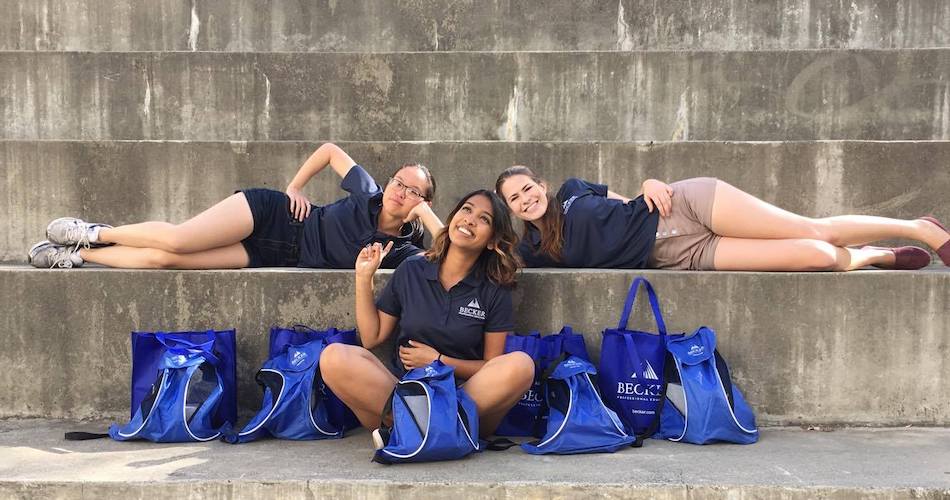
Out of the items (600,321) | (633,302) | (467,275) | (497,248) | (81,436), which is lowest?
(81,436)

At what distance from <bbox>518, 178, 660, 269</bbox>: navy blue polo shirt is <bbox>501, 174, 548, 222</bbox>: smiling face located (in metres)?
0.09

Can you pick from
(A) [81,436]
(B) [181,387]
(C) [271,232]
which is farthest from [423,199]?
(A) [81,436]

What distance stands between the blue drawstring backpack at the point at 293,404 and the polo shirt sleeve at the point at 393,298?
13.1 inches

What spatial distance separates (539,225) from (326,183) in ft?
5.19

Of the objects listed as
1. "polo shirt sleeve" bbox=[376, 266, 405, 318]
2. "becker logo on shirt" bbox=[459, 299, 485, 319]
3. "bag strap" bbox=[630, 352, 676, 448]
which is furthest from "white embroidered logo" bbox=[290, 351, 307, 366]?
"bag strap" bbox=[630, 352, 676, 448]

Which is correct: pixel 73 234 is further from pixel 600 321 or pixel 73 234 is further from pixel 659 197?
pixel 659 197

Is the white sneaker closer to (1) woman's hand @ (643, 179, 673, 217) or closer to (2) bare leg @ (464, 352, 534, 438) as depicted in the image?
(2) bare leg @ (464, 352, 534, 438)

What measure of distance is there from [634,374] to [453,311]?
83 cm

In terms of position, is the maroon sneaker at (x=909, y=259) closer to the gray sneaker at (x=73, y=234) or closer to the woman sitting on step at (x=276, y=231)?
the woman sitting on step at (x=276, y=231)

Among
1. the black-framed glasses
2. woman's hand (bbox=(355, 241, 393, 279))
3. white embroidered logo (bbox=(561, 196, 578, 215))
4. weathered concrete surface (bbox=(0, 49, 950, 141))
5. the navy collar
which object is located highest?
weathered concrete surface (bbox=(0, 49, 950, 141))

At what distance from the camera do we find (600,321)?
4.17 meters

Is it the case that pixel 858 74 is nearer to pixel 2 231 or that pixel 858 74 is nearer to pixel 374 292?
pixel 374 292

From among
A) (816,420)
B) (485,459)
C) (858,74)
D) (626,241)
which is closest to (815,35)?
(858,74)

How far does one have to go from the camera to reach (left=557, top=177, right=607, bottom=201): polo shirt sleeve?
461cm
